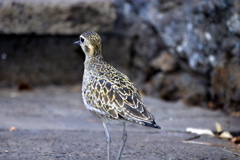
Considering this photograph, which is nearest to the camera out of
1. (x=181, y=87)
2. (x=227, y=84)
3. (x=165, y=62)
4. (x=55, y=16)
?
(x=227, y=84)

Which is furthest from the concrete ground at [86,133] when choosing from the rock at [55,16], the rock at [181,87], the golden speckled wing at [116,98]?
the rock at [55,16]

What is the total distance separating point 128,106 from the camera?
4645 mm

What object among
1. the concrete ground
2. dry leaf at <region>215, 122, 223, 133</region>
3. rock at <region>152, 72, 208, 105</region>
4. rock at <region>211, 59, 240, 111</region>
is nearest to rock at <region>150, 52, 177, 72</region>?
rock at <region>152, 72, 208, 105</region>

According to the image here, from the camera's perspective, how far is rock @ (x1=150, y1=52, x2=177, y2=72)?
783cm

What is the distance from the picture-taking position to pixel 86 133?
19.2 feet

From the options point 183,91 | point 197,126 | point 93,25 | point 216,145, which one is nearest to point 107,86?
point 216,145

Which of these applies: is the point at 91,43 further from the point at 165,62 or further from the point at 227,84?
the point at 165,62

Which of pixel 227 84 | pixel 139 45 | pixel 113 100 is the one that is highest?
pixel 139 45

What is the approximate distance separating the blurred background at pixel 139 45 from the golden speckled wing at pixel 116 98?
7.53ft

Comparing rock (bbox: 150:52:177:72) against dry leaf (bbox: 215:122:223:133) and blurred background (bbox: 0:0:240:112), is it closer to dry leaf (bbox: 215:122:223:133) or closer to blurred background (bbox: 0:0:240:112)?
blurred background (bbox: 0:0:240:112)

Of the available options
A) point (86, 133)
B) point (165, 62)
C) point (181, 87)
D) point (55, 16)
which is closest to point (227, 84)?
point (181, 87)

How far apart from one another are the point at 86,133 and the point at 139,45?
2.85 metres

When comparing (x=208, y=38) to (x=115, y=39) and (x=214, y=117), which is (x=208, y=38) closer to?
(x=214, y=117)

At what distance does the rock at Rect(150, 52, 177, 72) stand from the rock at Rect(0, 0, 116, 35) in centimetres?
105
